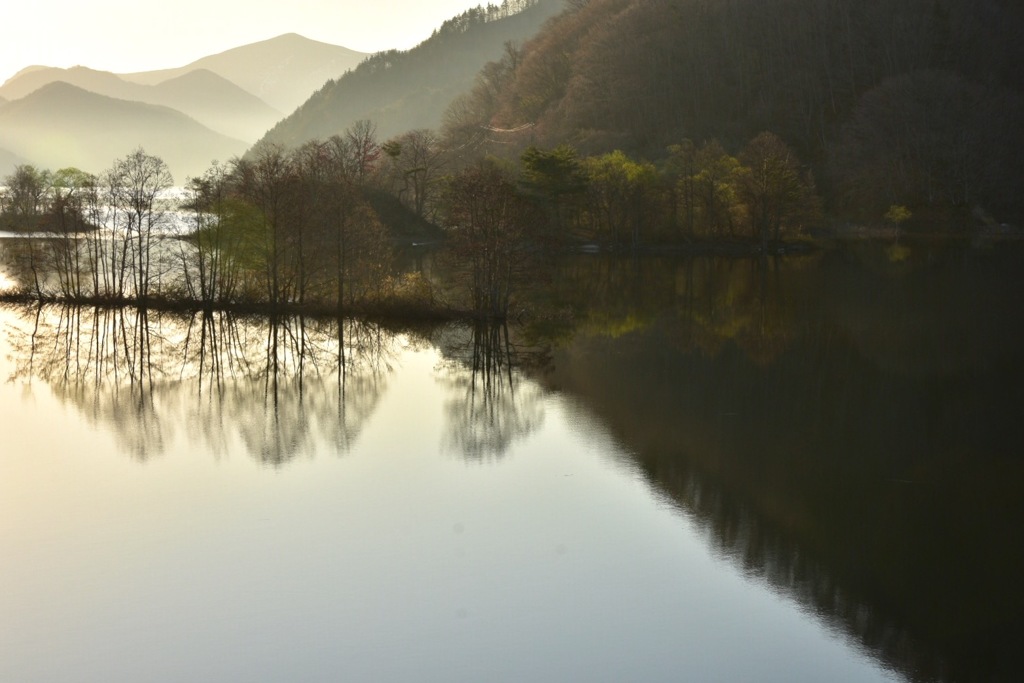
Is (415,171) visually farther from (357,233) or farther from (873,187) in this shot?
(357,233)

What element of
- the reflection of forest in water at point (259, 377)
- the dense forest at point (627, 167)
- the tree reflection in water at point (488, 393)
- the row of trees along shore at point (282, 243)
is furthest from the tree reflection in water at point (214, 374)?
the dense forest at point (627, 167)

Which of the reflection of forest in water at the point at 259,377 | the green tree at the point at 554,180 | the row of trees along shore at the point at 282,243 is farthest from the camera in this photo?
the green tree at the point at 554,180

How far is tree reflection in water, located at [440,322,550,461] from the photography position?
21875 millimetres

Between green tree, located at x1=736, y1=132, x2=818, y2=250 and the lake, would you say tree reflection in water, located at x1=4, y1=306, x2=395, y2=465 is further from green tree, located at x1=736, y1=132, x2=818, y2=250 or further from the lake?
green tree, located at x1=736, y1=132, x2=818, y2=250

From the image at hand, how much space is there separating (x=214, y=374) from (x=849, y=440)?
16.0 metres

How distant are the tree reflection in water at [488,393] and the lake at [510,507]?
12 cm

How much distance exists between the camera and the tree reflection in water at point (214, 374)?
73.8ft

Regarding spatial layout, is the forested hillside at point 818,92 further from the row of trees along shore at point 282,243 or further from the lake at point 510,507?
the lake at point 510,507

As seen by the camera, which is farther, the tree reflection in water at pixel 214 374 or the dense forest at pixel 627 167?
the dense forest at pixel 627 167

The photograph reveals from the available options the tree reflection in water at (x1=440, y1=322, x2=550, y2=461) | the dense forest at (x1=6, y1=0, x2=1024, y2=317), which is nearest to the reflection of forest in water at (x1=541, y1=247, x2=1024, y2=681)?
the tree reflection in water at (x1=440, y1=322, x2=550, y2=461)

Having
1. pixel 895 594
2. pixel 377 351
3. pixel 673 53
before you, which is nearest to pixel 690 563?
pixel 895 594

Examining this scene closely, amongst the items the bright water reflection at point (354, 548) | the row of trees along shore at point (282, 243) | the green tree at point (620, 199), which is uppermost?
the green tree at point (620, 199)

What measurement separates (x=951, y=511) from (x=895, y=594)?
3961mm

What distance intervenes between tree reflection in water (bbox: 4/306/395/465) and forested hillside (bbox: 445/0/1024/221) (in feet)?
243
